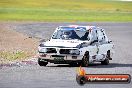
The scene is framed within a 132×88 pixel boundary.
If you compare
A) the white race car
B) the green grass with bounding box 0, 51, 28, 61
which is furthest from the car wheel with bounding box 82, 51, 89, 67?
the green grass with bounding box 0, 51, 28, 61

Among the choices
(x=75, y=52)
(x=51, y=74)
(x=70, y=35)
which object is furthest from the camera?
(x=70, y=35)

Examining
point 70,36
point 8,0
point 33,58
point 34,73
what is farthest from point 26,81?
point 8,0

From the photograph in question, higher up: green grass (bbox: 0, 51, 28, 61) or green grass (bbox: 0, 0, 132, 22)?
green grass (bbox: 0, 0, 132, 22)

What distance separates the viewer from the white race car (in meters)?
24.6

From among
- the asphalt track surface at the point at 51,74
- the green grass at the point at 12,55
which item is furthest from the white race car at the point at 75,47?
the green grass at the point at 12,55

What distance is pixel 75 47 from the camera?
24703 millimetres

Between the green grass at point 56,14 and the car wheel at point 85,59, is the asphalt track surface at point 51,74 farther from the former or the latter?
the green grass at point 56,14

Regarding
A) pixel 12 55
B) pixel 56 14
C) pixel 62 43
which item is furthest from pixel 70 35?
pixel 56 14

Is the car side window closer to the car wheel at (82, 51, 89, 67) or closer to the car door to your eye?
the car door

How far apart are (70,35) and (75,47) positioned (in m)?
1.31

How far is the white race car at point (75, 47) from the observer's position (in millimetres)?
24609

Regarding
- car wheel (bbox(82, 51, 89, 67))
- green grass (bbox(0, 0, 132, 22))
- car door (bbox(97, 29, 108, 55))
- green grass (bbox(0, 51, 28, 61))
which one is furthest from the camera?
green grass (bbox(0, 0, 132, 22))

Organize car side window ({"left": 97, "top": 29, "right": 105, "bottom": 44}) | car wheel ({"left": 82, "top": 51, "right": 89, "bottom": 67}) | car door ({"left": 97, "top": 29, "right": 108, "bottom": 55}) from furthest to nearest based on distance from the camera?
car side window ({"left": 97, "top": 29, "right": 105, "bottom": 44}) → car door ({"left": 97, "top": 29, "right": 108, "bottom": 55}) → car wheel ({"left": 82, "top": 51, "right": 89, "bottom": 67})

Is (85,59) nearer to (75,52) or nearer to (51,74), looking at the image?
(75,52)
